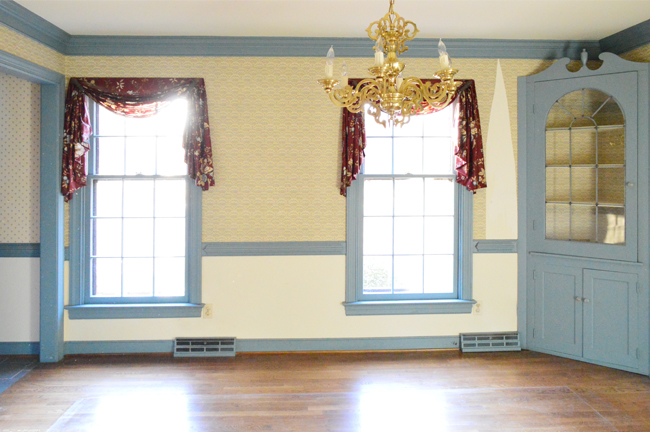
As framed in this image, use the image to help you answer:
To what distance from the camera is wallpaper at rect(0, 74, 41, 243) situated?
13.4 ft

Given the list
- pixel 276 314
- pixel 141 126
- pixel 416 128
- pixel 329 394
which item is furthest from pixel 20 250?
pixel 416 128

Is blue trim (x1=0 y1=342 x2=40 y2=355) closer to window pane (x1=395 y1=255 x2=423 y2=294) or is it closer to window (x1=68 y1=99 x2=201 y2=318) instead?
window (x1=68 y1=99 x2=201 y2=318)

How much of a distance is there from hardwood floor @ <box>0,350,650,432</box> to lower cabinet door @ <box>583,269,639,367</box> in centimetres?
15

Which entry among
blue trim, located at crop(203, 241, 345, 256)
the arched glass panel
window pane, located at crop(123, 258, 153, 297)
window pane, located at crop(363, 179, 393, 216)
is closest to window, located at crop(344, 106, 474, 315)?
window pane, located at crop(363, 179, 393, 216)

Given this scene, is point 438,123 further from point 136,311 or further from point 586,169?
point 136,311

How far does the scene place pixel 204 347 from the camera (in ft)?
13.7

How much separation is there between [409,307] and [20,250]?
3.48 m

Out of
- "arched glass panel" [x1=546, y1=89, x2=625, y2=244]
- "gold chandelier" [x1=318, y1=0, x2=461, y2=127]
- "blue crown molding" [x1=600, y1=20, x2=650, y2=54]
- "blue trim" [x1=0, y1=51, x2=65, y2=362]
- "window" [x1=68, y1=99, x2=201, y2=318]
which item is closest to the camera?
"gold chandelier" [x1=318, y1=0, x2=461, y2=127]

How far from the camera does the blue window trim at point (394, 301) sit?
425 centimetres

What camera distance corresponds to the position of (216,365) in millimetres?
3969

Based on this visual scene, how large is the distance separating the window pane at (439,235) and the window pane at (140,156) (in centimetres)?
256

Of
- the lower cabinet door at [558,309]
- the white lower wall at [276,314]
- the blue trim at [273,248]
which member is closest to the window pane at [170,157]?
the blue trim at [273,248]

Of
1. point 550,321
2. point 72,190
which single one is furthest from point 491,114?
point 72,190

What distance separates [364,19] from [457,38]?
3.24 feet
